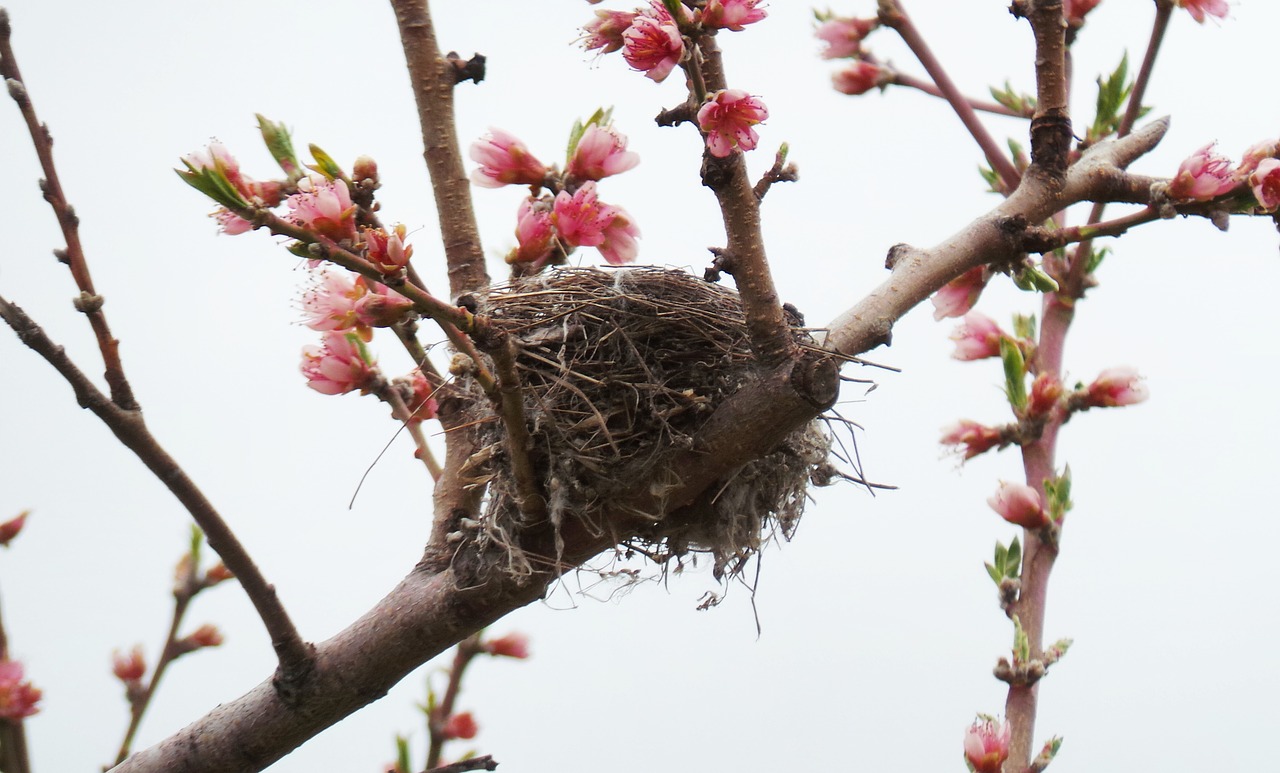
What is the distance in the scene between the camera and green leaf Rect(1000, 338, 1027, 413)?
5.31 ft

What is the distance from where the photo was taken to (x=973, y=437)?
→ 5.45ft

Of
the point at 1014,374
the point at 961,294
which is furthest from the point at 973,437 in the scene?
the point at 961,294

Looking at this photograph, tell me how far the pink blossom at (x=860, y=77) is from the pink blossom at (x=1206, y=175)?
0.61 meters

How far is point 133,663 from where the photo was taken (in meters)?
1.67

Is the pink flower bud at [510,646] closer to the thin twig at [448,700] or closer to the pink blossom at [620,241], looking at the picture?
the thin twig at [448,700]

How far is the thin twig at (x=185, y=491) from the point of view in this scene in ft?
3.22

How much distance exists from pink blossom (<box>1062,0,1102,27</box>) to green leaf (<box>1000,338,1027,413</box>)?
45 cm

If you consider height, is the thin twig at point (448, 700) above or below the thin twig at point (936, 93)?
below

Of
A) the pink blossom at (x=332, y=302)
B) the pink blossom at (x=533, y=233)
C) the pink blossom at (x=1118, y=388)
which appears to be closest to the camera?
the pink blossom at (x=332, y=302)

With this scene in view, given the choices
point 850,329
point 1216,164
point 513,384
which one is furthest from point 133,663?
point 1216,164

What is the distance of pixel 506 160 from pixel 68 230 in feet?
1.41

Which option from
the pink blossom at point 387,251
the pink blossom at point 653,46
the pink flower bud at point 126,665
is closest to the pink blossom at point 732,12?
the pink blossom at point 653,46

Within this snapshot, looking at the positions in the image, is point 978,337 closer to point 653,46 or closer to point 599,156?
point 599,156

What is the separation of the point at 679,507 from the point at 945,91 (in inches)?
29.0
